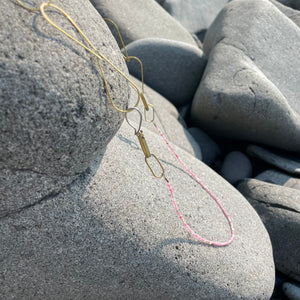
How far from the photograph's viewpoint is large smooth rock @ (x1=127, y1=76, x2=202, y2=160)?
2.75 meters

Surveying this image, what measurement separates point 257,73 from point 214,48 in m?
0.57

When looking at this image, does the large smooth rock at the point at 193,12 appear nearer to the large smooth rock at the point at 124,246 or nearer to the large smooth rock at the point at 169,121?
the large smooth rock at the point at 169,121

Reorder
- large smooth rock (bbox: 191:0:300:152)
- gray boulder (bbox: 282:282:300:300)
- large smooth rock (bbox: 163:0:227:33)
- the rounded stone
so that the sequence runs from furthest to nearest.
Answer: large smooth rock (bbox: 163:0:227:33)
large smooth rock (bbox: 191:0:300:152)
gray boulder (bbox: 282:282:300:300)
the rounded stone

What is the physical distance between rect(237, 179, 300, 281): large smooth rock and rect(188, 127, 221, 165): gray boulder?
27.1 inches

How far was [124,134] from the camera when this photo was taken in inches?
74.8

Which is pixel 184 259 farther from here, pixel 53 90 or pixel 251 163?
pixel 251 163

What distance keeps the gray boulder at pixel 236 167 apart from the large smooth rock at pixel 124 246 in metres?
1.02

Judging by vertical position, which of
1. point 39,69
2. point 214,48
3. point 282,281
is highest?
point 39,69

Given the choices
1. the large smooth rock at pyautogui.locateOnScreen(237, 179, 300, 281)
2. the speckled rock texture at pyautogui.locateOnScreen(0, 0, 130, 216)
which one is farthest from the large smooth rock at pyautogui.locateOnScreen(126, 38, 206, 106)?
the speckled rock texture at pyautogui.locateOnScreen(0, 0, 130, 216)

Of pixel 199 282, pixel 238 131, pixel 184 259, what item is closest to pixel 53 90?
pixel 184 259

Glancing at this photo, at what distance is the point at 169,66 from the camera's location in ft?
10.3

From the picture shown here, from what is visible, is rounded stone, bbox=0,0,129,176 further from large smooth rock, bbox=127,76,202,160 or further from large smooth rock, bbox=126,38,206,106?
large smooth rock, bbox=126,38,206,106

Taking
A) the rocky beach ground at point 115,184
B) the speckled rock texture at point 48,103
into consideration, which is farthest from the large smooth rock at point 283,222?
the speckled rock texture at point 48,103

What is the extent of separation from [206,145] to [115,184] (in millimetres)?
1692
